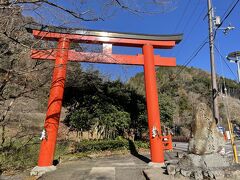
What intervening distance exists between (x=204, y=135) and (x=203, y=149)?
37cm

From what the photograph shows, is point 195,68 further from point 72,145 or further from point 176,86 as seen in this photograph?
point 72,145

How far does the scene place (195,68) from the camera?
2251 inches

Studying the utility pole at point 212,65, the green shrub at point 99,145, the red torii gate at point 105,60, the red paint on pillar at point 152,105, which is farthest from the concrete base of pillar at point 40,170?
the utility pole at point 212,65

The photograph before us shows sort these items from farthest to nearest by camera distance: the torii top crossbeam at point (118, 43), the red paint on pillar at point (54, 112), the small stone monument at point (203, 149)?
the torii top crossbeam at point (118, 43) → the red paint on pillar at point (54, 112) → the small stone monument at point (203, 149)

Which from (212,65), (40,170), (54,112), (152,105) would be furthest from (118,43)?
(40,170)

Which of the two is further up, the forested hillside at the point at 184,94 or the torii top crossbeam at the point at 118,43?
the forested hillside at the point at 184,94

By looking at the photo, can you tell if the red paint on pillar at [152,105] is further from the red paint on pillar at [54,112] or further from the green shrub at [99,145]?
the green shrub at [99,145]

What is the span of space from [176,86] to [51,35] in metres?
29.8

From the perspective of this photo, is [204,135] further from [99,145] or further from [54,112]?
[99,145]

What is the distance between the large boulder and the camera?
6.04 metres

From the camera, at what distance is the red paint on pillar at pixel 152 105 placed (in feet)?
28.2

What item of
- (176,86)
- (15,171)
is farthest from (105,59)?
(176,86)

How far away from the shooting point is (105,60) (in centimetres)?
957

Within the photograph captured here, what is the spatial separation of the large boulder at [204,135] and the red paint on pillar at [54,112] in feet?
15.1
